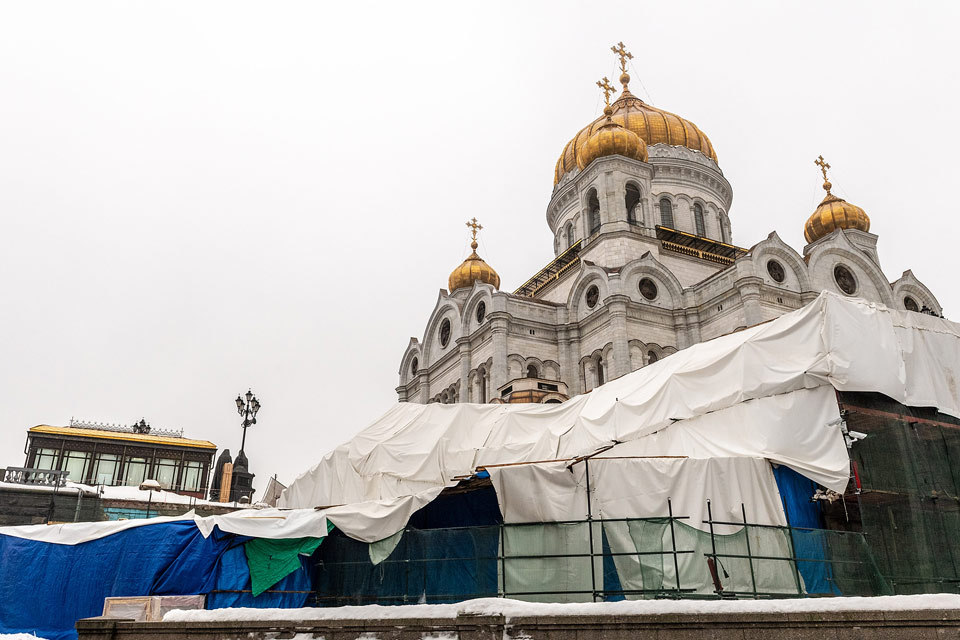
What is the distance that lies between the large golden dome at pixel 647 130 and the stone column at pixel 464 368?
13395 mm

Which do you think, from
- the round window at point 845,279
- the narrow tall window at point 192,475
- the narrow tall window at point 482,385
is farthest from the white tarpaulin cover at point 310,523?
the narrow tall window at point 192,475

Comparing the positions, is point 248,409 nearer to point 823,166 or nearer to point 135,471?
point 135,471

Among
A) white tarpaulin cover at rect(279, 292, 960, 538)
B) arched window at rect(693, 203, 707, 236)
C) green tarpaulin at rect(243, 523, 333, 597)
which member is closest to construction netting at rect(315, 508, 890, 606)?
white tarpaulin cover at rect(279, 292, 960, 538)

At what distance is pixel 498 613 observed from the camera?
8719 millimetres

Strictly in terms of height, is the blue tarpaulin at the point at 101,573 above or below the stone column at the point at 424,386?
below

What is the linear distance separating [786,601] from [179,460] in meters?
38.8

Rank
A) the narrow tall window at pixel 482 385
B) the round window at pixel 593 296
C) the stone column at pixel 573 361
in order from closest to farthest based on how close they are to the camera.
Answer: the stone column at pixel 573 361, the round window at pixel 593 296, the narrow tall window at pixel 482 385

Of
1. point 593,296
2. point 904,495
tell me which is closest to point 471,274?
point 593,296

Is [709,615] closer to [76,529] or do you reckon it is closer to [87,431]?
[76,529]

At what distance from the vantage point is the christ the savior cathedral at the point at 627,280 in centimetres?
3102

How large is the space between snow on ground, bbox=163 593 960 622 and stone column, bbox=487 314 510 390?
21.7 m

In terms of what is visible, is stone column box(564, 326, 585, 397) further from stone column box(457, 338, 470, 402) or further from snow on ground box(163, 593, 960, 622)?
snow on ground box(163, 593, 960, 622)

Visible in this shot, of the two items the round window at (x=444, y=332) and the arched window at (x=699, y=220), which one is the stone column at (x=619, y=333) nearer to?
the round window at (x=444, y=332)

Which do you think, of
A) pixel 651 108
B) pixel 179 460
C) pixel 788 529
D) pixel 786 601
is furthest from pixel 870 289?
pixel 179 460
